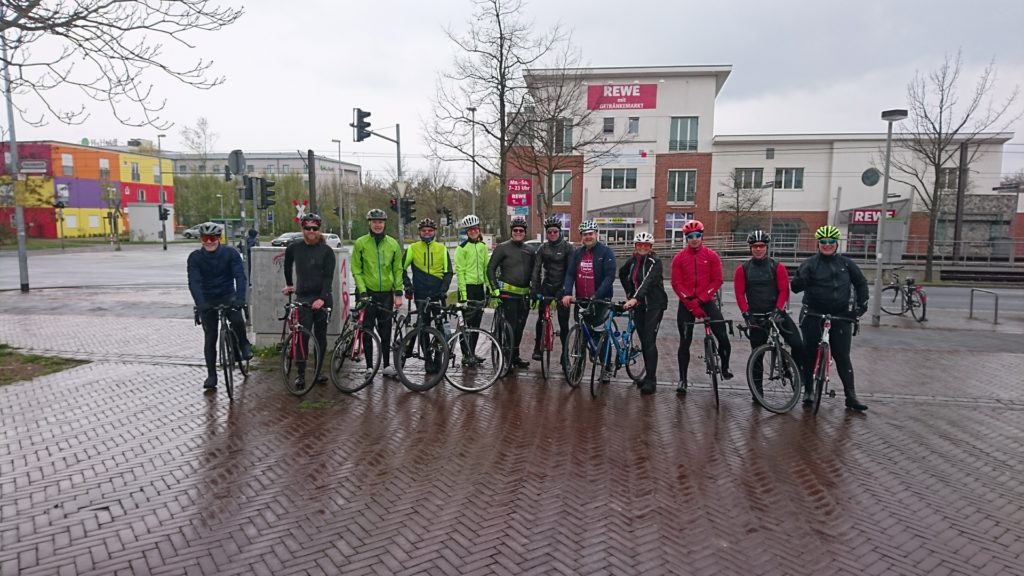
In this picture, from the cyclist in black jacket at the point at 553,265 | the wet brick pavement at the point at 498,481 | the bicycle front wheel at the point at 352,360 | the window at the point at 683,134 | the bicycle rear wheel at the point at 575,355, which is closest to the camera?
the wet brick pavement at the point at 498,481

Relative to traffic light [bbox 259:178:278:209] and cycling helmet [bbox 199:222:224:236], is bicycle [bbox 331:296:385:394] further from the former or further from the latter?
traffic light [bbox 259:178:278:209]

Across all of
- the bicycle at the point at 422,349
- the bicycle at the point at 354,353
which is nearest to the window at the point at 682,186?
the bicycle at the point at 422,349

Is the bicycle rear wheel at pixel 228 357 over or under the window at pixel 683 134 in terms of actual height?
under

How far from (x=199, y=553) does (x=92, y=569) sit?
53cm

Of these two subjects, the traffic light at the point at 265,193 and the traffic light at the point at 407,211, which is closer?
the traffic light at the point at 265,193

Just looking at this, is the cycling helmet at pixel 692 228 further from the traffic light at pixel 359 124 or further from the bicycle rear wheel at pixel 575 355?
the traffic light at pixel 359 124

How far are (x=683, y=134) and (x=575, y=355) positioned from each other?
1631 inches

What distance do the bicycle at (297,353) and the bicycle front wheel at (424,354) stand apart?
892mm

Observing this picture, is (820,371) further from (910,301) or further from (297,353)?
(910,301)

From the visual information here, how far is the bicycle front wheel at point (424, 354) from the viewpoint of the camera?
23.1ft

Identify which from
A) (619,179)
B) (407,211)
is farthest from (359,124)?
(619,179)

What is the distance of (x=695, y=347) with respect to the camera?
33.2 ft

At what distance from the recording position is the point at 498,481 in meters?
4.63

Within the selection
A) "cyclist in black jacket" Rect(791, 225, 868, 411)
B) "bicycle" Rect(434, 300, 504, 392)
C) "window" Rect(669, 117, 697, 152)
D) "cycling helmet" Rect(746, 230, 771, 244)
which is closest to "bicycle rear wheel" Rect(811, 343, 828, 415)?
"cyclist in black jacket" Rect(791, 225, 868, 411)
